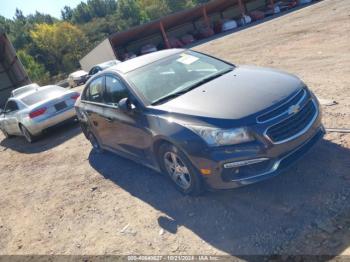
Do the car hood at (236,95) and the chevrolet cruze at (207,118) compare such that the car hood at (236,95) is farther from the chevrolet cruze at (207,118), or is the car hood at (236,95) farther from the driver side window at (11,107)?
the driver side window at (11,107)

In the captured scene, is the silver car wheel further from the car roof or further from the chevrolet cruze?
the car roof

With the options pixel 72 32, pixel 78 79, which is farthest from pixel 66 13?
pixel 78 79

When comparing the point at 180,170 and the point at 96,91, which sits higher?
the point at 96,91

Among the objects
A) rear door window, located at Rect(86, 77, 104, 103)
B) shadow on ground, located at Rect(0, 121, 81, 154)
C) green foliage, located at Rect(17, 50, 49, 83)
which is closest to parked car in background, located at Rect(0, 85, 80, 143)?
shadow on ground, located at Rect(0, 121, 81, 154)

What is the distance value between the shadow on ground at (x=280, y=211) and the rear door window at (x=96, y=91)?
2.04 meters

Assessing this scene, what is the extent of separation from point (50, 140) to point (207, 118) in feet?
24.7

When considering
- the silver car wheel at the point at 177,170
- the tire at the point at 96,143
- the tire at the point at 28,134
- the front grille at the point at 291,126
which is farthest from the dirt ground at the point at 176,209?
the tire at the point at 28,134

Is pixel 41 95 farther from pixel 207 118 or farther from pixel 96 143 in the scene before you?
pixel 207 118

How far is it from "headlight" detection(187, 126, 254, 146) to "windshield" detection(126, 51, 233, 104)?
3.65 feet

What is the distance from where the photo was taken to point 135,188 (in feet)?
18.5

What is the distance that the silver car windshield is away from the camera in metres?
10.6

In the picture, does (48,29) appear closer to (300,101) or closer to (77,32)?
(77,32)

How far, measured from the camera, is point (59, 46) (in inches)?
2638

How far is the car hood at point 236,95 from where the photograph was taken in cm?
413
